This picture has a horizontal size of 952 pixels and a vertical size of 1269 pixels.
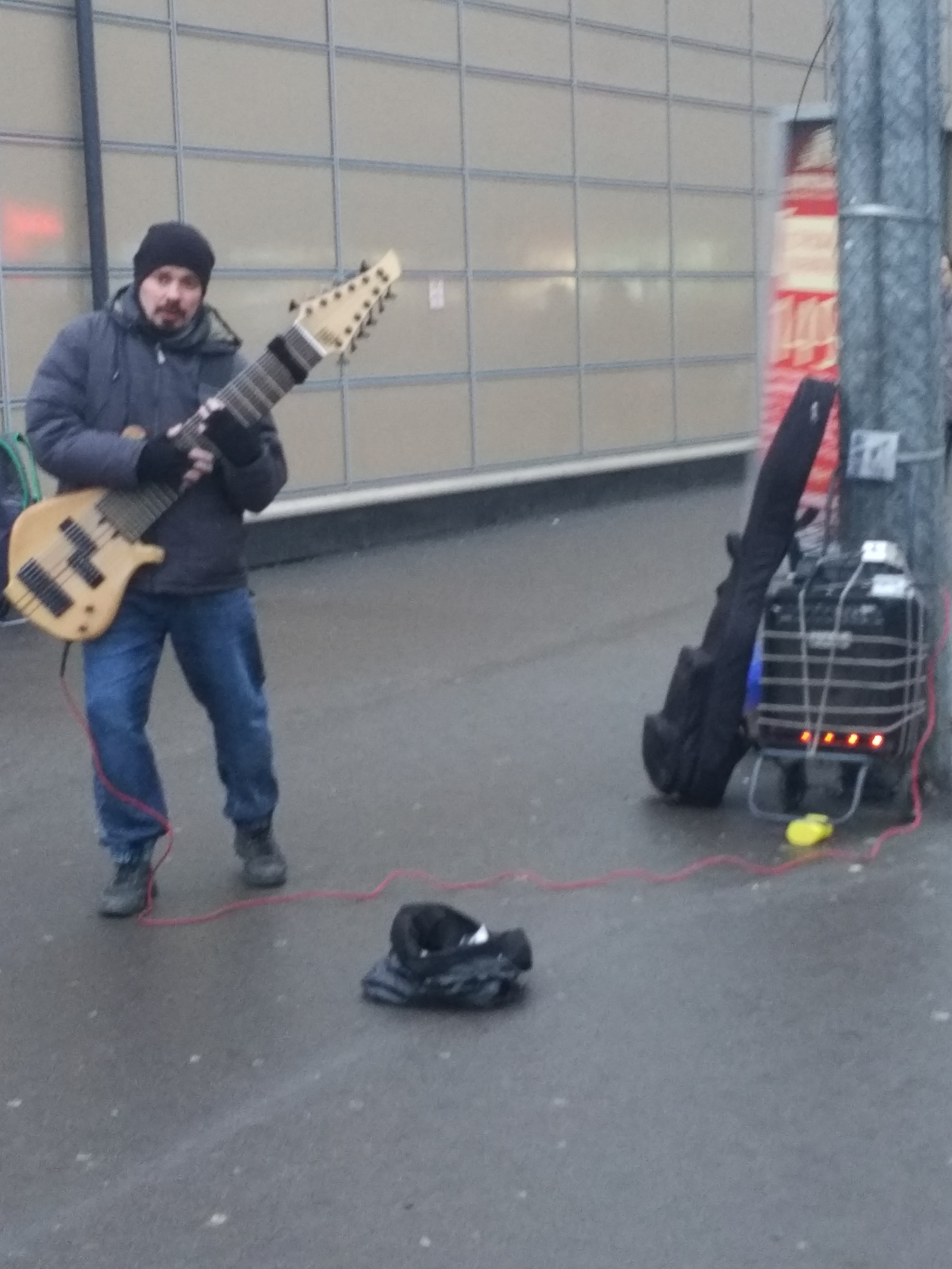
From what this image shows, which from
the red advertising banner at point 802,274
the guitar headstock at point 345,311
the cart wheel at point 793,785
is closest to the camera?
the guitar headstock at point 345,311

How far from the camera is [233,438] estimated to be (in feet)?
17.6

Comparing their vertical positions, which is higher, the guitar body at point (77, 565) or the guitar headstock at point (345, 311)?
the guitar headstock at point (345, 311)

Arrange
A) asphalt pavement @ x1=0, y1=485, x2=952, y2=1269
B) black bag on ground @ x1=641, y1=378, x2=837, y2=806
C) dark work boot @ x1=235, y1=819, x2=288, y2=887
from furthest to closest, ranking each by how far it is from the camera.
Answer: black bag on ground @ x1=641, y1=378, x2=837, y2=806
dark work boot @ x1=235, y1=819, x2=288, y2=887
asphalt pavement @ x1=0, y1=485, x2=952, y2=1269

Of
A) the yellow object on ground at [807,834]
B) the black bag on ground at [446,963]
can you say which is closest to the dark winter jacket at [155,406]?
the black bag on ground at [446,963]

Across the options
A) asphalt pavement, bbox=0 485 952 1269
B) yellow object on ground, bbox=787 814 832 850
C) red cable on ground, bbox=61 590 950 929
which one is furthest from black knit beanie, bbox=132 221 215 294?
yellow object on ground, bbox=787 814 832 850

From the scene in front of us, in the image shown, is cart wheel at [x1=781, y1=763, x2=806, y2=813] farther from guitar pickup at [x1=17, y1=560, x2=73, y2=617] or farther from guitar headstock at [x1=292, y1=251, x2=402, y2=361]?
guitar pickup at [x1=17, y1=560, x2=73, y2=617]

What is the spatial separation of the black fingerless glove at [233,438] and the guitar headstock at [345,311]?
33cm

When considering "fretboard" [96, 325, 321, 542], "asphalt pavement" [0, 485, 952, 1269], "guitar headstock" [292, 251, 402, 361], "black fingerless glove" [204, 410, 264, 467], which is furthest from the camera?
"guitar headstock" [292, 251, 402, 361]

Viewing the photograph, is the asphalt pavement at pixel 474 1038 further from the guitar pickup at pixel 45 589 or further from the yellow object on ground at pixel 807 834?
the guitar pickup at pixel 45 589

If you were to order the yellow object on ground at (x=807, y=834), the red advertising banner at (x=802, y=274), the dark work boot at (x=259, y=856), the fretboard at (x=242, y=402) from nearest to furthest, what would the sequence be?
the fretboard at (x=242, y=402) → the dark work boot at (x=259, y=856) → the yellow object on ground at (x=807, y=834) → the red advertising banner at (x=802, y=274)

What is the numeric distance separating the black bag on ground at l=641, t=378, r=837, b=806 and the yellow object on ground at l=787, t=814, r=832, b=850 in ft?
1.29

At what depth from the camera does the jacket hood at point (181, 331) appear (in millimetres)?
5508

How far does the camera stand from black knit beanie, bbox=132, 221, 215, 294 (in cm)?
538

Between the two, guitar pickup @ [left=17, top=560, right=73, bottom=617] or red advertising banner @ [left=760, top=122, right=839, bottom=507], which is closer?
guitar pickup @ [left=17, top=560, right=73, bottom=617]
